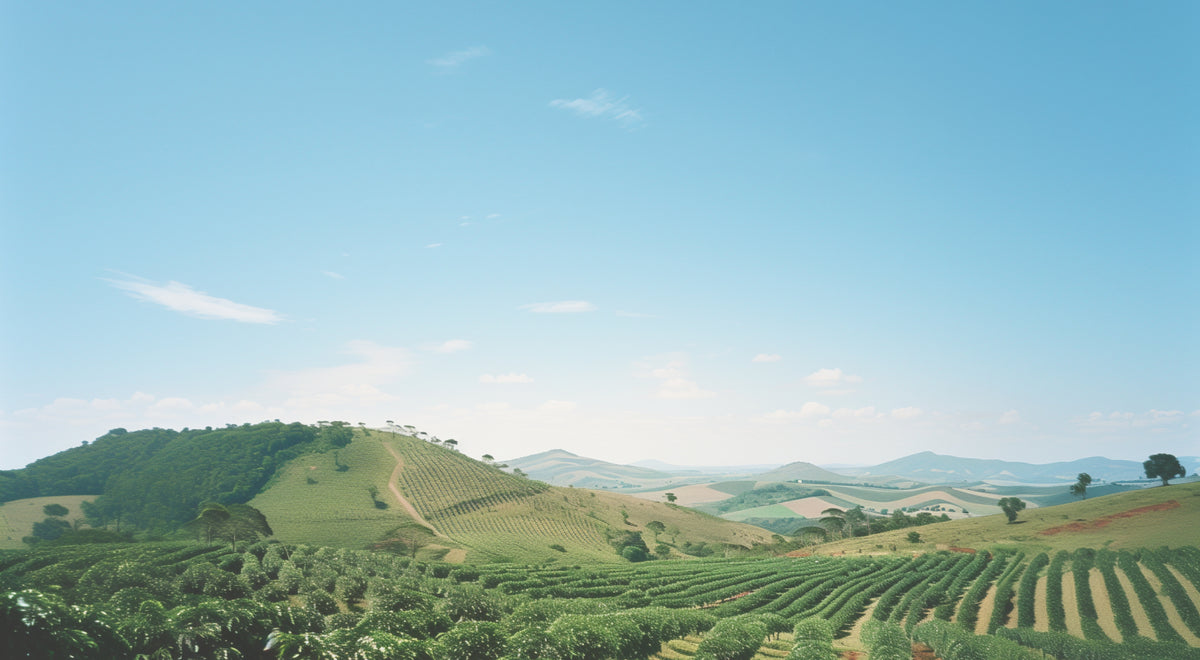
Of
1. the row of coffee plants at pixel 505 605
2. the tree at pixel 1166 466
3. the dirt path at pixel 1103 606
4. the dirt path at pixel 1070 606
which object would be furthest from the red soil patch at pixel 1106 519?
the tree at pixel 1166 466

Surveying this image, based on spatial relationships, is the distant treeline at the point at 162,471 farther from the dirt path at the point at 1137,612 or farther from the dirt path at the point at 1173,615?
the dirt path at the point at 1173,615

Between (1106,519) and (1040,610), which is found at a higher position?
(1106,519)

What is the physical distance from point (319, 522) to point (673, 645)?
111 m

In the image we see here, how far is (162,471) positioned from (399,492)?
68403 mm

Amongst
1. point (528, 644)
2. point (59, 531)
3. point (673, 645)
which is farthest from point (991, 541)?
point (59, 531)

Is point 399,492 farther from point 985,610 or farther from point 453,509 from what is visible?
point 985,610

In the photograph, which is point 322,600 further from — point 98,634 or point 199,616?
point 98,634

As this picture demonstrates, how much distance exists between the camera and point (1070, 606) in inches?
2264

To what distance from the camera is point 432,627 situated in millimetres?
25766

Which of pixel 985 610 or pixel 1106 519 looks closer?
pixel 985 610

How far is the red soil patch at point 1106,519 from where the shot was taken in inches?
3622

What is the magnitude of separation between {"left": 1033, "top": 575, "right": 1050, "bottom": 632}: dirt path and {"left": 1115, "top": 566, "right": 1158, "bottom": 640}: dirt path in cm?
672

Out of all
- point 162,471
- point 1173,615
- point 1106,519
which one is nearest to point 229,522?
point 162,471

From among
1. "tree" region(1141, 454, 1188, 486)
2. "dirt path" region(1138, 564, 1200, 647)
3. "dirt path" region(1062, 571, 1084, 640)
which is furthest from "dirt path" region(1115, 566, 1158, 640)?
"tree" region(1141, 454, 1188, 486)
